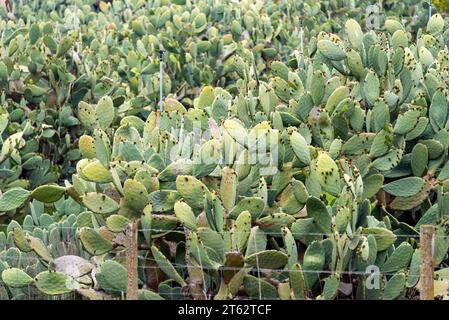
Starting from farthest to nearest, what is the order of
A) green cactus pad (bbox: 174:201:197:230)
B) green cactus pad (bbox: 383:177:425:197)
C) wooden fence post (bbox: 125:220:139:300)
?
1. green cactus pad (bbox: 383:177:425:197)
2. green cactus pad (bbox: 174:201:197:230)
3. wooden fence post (bbox: 125:220:139:300)

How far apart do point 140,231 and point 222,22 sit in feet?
35.8

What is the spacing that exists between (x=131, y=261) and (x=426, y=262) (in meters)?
1.48

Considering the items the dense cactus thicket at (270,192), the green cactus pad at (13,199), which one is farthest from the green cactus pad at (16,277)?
the green cactus pad at (13,199)

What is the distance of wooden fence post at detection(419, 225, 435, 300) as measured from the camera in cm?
510

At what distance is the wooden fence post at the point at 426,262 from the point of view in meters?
5.10

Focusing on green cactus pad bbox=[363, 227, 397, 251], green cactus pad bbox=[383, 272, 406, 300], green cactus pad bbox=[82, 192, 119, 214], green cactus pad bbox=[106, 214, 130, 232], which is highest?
green cactus pad bbox=[82, 192, 119, 214]

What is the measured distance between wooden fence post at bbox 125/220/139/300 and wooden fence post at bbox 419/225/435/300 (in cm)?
144

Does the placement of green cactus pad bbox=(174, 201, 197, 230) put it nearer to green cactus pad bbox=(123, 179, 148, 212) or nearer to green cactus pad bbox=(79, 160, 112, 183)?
green cactus pad bbox=(123, 179, 148, 212)

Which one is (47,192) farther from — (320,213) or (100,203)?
(320,213)

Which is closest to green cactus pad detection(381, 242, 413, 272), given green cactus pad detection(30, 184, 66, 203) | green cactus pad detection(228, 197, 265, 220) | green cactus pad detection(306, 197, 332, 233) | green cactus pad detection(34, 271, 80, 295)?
green cactus pad detection(306, 197, 332, 233)

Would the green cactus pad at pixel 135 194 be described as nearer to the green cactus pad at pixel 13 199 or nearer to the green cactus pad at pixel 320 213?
the green cactus pad at pixel 320 213

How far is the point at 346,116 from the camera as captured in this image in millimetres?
6938

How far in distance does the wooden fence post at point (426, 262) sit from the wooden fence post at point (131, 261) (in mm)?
1438
